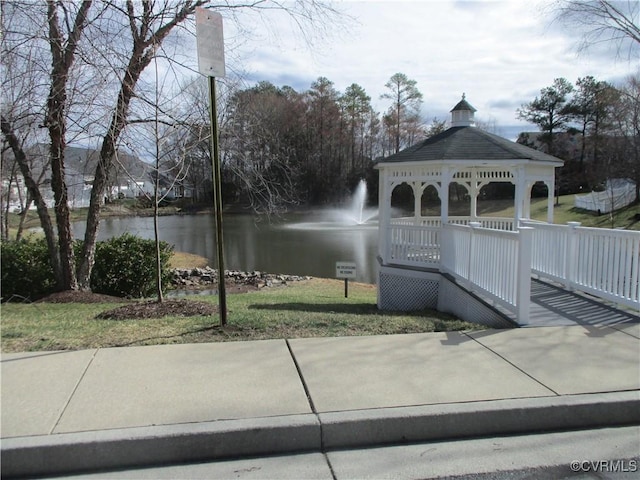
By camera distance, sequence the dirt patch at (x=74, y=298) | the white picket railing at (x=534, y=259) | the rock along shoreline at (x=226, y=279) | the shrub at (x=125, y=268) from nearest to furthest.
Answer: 1. the white picket railing at (x=534, y=259)
2. the dirt patch at (x=74, y=298)
3. the shrub at (x=125, y=268)
4. the rock along shoreline at (x=226, y=279)

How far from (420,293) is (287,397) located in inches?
265

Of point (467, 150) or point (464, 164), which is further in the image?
point (467, 150)

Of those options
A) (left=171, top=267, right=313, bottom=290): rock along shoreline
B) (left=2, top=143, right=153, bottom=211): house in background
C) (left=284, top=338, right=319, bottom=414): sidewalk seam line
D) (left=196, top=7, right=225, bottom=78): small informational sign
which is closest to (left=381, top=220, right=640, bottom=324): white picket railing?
(left=284, top=338, right=319, bottom=414): sidewalk seam line

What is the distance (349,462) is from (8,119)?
25.2 feet

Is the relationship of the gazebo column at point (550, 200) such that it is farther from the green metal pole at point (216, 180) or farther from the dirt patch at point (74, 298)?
the dirt patch at point (74, 298)

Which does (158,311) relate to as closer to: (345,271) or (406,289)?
(406,289)

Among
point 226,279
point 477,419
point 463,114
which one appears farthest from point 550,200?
point 226,279

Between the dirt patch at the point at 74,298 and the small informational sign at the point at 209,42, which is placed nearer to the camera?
the small informational sign at the point at 209,42

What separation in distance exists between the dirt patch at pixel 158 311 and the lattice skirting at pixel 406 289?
4.28 meters

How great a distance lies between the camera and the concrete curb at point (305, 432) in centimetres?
307

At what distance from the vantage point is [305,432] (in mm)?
3318

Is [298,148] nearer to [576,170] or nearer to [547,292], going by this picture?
[576,170]

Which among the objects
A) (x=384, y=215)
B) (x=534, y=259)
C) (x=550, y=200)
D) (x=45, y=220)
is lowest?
(x=534, y=259)

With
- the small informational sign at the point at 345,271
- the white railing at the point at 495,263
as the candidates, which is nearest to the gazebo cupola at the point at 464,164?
the white railing at the point at 495,263
